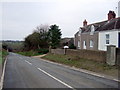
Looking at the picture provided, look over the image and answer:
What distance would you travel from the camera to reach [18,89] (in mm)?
9734

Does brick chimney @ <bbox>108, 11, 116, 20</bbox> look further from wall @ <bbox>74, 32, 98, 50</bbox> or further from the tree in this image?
the tree

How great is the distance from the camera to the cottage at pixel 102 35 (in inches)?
1281

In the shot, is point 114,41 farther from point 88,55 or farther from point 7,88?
point 7,88

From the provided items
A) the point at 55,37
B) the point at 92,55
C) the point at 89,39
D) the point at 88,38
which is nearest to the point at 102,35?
the point at 89,39

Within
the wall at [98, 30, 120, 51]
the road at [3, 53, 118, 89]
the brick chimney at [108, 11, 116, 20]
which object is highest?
the brick chimney at [108, 11, 116, 20]

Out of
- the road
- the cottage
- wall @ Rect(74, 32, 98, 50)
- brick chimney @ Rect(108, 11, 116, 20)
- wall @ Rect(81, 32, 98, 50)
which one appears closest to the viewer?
the road

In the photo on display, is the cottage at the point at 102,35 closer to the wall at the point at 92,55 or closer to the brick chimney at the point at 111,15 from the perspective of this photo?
the brick chimney at the point at 111,15

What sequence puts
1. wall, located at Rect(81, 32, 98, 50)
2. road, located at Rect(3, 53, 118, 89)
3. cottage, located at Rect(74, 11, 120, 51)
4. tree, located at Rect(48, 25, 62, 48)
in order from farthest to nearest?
tree, located at Rect(48, 25, 62, 48)
wall, located at Rect(81, 32, 98, 50)
cottage, located at Rect(74, 11, 120, 51)
road, located at Rect(3, 53, 118, 89)

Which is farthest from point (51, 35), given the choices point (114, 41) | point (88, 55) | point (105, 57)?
point (105, 57)

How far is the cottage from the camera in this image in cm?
3253

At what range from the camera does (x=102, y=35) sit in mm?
36125

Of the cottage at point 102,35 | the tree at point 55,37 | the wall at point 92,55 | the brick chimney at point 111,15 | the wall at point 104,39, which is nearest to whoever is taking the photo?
the wall at point 92,55

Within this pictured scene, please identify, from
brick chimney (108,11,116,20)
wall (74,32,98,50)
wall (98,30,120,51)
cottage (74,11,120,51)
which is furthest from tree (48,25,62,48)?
wall (98,30,120,51)

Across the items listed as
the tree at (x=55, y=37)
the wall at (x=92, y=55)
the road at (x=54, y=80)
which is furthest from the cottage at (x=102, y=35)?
the road at (x=54, y=80)
